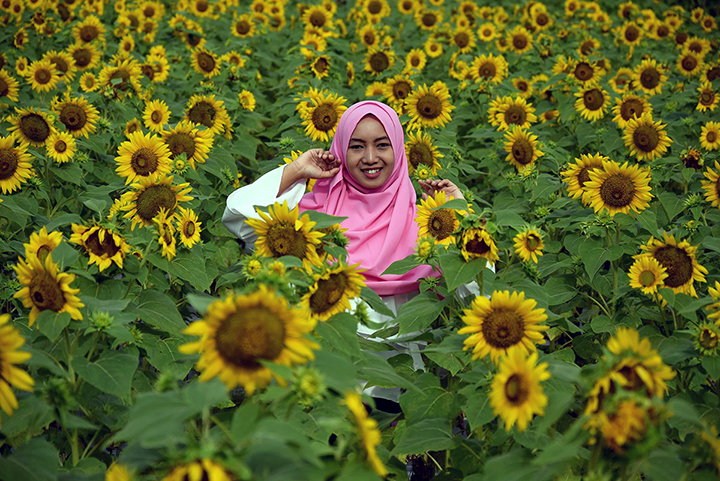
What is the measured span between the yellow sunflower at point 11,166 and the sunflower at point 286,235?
5.55 feet

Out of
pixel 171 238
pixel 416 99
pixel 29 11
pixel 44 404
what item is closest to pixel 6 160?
pixel 171 238

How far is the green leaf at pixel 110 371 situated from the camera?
5.59 feet

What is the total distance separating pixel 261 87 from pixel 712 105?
12.0 feet

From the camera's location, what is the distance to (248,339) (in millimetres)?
1291

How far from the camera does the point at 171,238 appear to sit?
92.6 inches

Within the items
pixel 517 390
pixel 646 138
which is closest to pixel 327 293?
pixel 517 390

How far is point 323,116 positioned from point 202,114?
2.43 ft

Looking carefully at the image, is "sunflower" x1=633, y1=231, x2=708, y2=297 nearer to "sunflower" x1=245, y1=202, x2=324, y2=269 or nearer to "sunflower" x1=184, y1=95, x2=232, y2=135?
"sunflower" x1=245, y1=202, x2=324, y2=269

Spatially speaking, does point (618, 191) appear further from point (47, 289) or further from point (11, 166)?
point (11, 166)

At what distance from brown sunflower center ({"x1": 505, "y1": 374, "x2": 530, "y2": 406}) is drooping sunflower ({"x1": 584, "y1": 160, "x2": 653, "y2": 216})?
5.06 ft

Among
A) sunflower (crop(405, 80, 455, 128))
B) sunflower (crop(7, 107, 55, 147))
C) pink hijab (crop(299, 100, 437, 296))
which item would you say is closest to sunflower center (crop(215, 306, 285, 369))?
pink hijab (crop(299, 100, 437, 296))

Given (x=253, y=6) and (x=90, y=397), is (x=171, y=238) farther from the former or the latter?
(x=253, y=6)

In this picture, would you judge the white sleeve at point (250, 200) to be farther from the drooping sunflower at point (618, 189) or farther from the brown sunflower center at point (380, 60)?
the brown sunflower center at point (380, 60)

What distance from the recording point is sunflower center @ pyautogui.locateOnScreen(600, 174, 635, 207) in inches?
106
